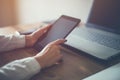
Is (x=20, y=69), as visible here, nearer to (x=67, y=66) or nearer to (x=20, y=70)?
(x=20, y=70)

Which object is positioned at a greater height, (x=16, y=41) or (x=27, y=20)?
(x=16, y=41)

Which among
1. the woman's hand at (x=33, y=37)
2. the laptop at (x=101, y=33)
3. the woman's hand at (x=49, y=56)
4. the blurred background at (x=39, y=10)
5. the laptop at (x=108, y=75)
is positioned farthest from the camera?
the blurred background at (x=39, y=10)

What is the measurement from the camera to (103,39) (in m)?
1.03

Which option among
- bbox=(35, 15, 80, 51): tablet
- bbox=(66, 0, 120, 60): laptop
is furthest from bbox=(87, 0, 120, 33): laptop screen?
bbox=(35, 15, 80, 51): tablet

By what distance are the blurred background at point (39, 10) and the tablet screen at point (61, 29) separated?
499mm

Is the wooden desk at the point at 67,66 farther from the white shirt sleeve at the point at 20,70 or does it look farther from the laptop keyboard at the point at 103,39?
the laptop keyboard at the point at 103,39

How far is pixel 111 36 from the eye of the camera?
3.47 ft

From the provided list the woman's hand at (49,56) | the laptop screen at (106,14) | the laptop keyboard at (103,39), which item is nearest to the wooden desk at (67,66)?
the woman's hand at (49,56)

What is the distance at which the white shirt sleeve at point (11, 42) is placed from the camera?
0.96m

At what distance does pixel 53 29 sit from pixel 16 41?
0.21 meters

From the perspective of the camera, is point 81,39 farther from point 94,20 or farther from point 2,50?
point 2,50

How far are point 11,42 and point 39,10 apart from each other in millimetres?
970

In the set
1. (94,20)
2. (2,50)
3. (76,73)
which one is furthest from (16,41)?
(94,20)

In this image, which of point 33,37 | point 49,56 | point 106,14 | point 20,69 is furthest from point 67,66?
point 106,14
